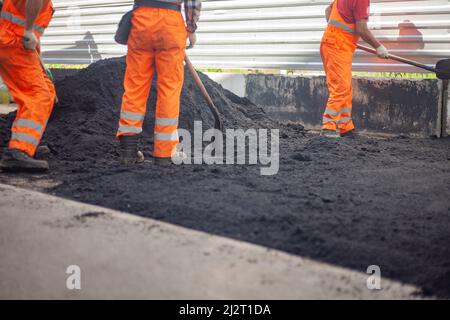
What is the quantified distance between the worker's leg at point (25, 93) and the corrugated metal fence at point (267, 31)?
14.4 feet

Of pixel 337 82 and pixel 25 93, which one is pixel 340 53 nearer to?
pixel 337 82

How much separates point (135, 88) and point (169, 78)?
0.31 m

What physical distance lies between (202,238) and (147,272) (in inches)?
20.5

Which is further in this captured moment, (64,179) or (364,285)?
(64,179)

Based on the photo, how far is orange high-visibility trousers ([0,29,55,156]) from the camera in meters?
4.66

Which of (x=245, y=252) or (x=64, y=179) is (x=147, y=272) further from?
(x=64, y=179)

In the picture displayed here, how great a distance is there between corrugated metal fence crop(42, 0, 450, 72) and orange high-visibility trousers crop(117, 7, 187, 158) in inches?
140

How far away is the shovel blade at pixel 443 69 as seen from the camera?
6461 millimetres

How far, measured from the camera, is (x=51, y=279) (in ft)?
7.92

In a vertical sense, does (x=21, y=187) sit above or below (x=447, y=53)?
below

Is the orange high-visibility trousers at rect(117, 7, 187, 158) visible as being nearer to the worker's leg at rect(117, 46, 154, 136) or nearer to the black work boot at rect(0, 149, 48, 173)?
the worker's leg at rect(117, 46, 154, 136)

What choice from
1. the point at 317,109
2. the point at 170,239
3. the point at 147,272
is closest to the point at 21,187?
the point at 170,239
